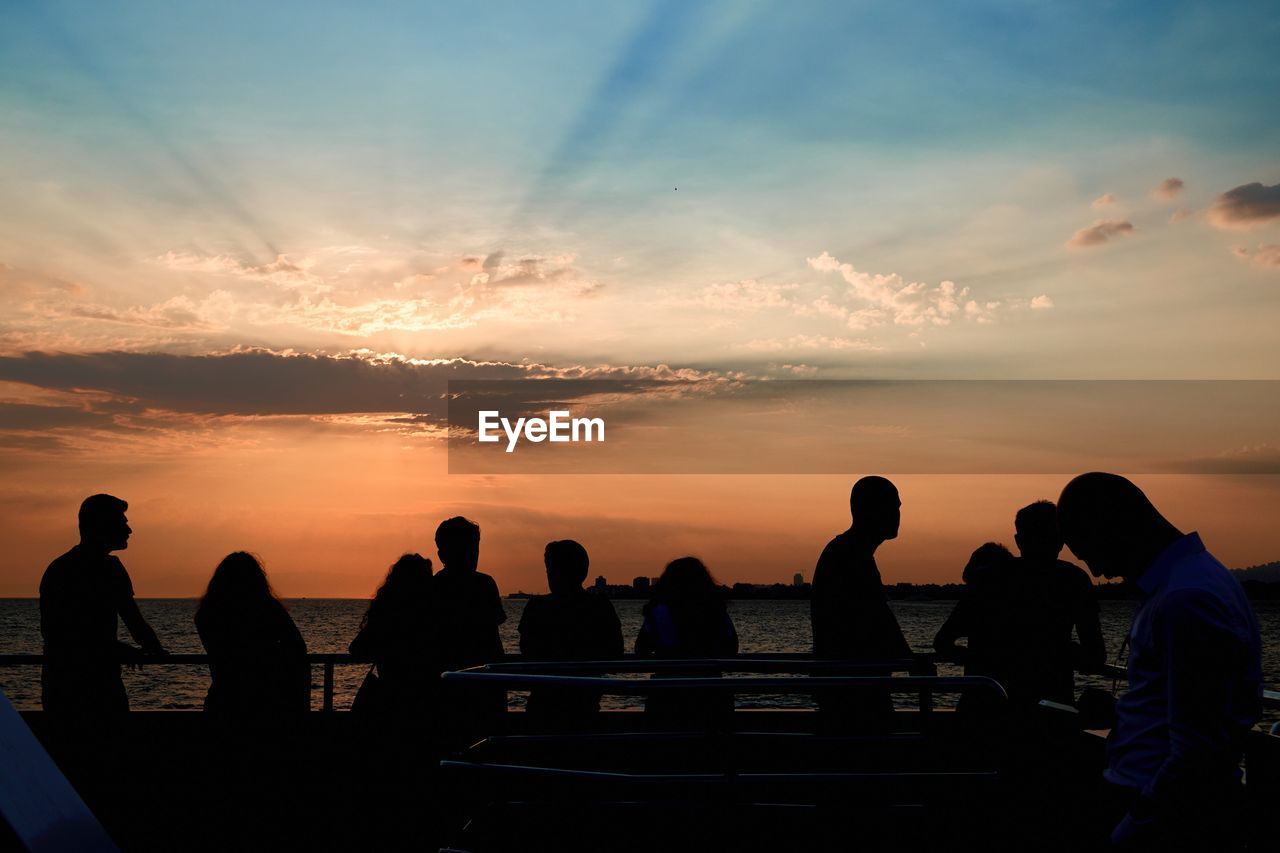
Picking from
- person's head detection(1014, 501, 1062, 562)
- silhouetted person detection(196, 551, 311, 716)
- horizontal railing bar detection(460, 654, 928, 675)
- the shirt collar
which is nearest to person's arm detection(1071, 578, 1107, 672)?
person's head detection(1014, 501, 1062, 562)

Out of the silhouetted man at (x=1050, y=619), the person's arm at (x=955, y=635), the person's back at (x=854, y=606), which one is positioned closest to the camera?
the person's back at (x=854, y=606)

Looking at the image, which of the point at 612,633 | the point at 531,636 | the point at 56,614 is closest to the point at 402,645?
the point at 531,636

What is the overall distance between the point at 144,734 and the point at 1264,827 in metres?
8.40

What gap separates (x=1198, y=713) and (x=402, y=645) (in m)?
4.59

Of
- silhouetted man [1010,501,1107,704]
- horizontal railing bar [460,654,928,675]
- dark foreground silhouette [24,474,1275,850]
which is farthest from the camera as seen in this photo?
silhouetted man [1010,501,1107,704]

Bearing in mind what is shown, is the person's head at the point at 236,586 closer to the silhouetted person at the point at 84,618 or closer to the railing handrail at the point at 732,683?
the silhouetted person at the point at 84,618

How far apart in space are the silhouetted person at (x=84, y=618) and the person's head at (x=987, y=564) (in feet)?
16.1

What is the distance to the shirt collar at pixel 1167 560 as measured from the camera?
2.95 metres

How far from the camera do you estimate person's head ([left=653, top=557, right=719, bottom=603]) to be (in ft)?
20.1

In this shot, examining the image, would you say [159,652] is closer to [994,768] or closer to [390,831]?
[390,831]

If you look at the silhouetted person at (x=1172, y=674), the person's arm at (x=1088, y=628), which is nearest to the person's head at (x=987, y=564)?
the person's arm at (x=1088, y=628)

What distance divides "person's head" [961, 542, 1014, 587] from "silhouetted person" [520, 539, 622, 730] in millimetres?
2138

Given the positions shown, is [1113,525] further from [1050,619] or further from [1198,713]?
[1050,619]

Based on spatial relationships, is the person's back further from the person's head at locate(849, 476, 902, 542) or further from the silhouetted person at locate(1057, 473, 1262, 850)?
the silhouetted person at locate(1057, 473, 1262, 850)
